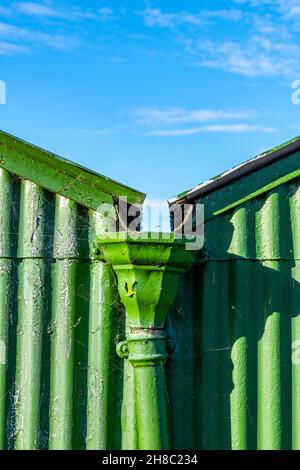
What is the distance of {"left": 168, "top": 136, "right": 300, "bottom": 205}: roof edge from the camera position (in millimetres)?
3807

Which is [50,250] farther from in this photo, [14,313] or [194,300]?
[194,300]

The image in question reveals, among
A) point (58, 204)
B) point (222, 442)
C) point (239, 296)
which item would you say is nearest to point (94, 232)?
point (58, 204)

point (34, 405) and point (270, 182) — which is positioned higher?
point (270, 182)

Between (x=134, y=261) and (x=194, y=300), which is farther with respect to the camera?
(x=194, y=300)

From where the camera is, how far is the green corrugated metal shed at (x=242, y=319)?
12.5 feet

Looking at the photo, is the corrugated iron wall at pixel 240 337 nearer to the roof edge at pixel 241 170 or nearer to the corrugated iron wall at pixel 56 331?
the roof edge at pixel 241 170

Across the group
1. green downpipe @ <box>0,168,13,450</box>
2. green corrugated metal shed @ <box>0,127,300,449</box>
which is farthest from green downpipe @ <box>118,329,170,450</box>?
green downpipe @ <box>0,168,13,450</box>

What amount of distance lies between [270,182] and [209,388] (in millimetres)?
1175

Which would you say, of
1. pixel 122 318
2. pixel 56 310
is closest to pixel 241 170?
pixel 122 318

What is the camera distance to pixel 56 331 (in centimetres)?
380

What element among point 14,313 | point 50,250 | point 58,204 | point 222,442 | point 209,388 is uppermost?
point 58,204

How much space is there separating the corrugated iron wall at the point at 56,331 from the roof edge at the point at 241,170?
0.48 metres

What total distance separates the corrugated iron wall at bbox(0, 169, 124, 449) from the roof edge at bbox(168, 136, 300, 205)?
0.48m

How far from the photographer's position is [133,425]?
12.3 ft
